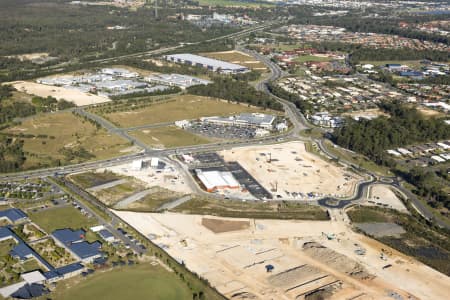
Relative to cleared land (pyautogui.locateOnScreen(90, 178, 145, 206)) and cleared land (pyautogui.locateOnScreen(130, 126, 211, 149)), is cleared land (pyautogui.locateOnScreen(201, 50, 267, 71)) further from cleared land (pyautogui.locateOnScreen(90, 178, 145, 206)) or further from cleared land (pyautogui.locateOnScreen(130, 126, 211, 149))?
cleared land (pyautogui.locateOnScreen(90, 178, 145, 206))

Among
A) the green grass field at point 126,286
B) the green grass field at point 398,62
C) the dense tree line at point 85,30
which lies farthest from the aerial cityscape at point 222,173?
the dense tree line at point 85,30

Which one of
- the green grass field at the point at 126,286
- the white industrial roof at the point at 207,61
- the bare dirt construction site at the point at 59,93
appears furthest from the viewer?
the white industrial roof at the point at 207,61

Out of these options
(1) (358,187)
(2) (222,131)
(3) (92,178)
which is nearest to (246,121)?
(2) (222,131)

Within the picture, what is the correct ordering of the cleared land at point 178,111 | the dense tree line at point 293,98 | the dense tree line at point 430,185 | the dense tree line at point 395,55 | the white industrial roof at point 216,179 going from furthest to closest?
the dense tree line at point 395,55
the dense tree line at point 293,98
the cleared land at point 178,111
the white industrial roof at point 216,179
the dense tree line at point 430,185

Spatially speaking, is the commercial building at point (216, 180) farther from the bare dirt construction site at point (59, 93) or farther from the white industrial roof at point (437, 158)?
the bare dirt construction site at point (59, 93)

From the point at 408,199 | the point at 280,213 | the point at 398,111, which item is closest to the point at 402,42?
the point at 398,111
